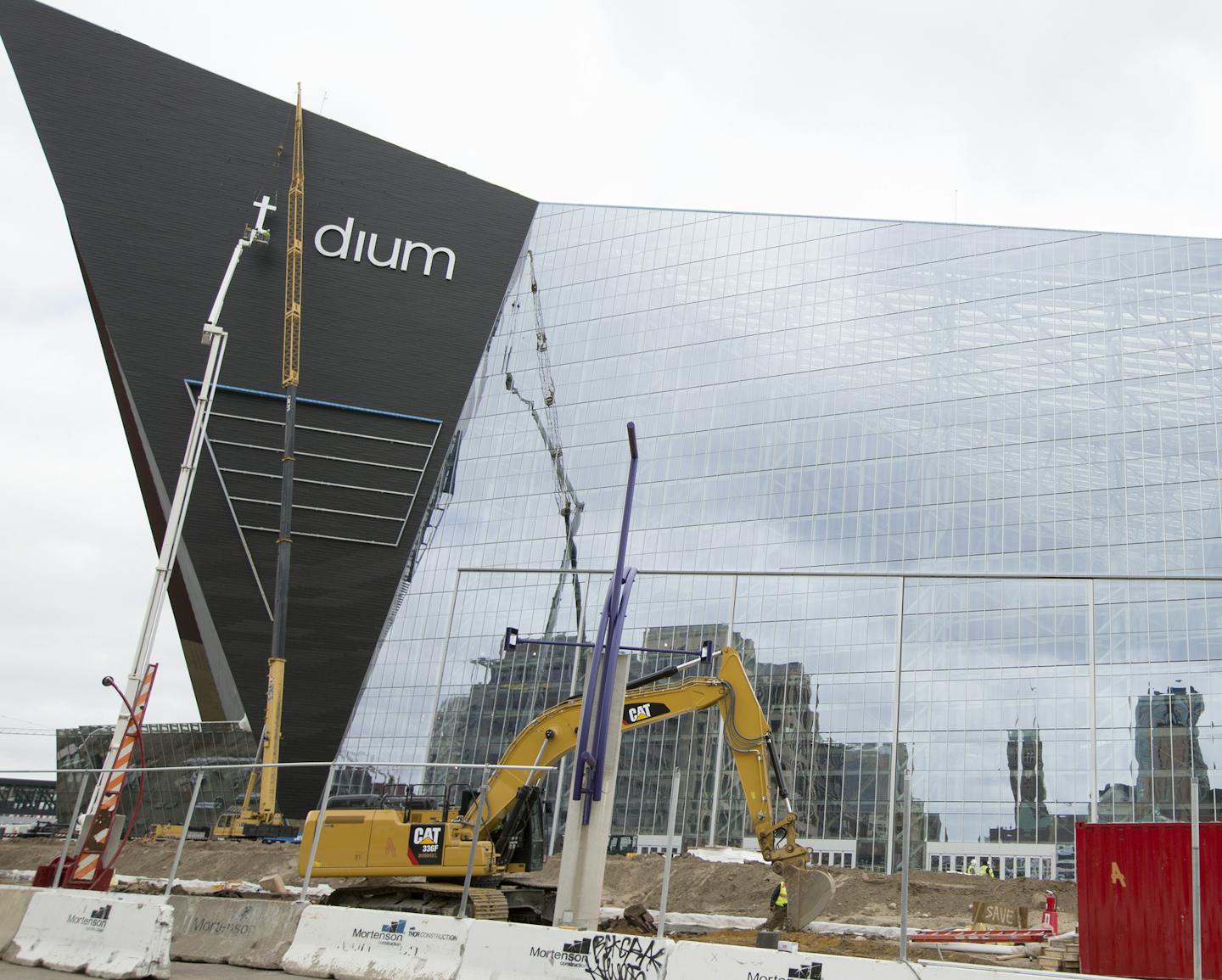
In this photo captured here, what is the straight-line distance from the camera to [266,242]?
56625 mm

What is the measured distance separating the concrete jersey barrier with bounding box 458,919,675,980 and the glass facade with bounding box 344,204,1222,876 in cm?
2810

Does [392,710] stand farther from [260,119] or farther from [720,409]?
[260,119]

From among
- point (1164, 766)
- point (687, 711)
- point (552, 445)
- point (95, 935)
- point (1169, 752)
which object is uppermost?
point (552, 445)

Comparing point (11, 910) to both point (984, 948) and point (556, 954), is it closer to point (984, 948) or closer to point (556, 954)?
point (556, 954)

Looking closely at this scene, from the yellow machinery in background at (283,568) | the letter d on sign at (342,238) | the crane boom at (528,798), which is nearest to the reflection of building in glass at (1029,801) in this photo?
the crane boom at (528,798)

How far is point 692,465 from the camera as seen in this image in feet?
179

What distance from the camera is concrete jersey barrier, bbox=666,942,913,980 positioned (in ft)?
35.6

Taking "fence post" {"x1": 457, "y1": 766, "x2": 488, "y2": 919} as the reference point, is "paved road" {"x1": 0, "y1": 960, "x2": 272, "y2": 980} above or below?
below

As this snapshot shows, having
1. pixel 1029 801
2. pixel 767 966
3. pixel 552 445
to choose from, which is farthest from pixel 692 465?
pixel 767 966

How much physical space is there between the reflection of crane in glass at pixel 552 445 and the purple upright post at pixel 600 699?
35.4m

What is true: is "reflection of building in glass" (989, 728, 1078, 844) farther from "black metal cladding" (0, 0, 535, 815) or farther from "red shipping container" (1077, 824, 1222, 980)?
"black metal cladding" (0, 0, 535, 815)

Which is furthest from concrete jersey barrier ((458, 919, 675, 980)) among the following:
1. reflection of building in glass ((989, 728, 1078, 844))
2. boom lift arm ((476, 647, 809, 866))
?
reflection of building in glass ((989, 728, 1078, 844))

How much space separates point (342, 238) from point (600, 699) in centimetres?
4803

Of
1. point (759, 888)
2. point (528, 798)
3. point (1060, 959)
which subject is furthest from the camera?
point (759, 888)
